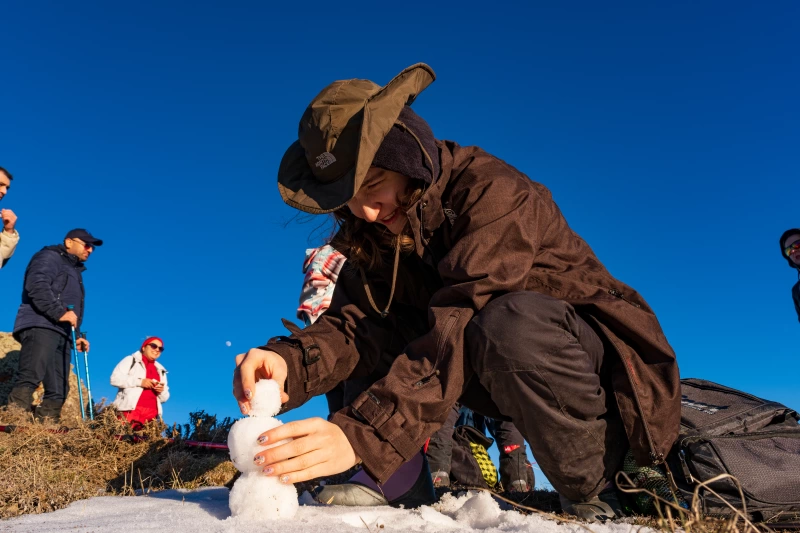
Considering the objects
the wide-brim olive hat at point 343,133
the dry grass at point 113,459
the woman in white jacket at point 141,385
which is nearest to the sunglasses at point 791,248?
the wide-brim olive hat at point 343,133

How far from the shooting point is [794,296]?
28.5 ft

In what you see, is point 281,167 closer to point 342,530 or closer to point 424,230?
point 424,230

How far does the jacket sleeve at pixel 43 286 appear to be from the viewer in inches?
332

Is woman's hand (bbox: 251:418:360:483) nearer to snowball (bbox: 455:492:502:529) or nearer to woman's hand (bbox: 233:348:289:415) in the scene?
woman's hand (bbox: 233:348:289:415)

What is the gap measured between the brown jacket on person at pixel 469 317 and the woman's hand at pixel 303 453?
0.10 meters

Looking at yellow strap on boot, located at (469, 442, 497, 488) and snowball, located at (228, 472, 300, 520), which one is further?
yellow strap on boot, located at (469, 442, 497, 488)

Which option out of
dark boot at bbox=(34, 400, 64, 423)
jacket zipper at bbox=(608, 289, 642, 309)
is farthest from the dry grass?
dark boot at bbox=(34, 400, 64, 423)

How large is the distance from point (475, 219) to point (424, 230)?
31 centimetres

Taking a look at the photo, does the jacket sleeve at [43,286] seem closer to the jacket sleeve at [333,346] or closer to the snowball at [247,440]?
the jacket sleeve at [333,346]

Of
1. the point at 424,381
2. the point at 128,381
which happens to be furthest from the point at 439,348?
the point at 128,381

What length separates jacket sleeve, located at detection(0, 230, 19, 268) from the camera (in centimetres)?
832

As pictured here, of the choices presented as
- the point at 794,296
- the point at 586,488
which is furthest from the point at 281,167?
the point at 794,296

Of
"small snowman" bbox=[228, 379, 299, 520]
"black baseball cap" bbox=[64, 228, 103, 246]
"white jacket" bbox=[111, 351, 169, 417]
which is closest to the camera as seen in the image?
"small snowman" bbox=[228, 379, 299, 520]

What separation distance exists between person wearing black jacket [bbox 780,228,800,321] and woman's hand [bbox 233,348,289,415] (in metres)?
8.66
